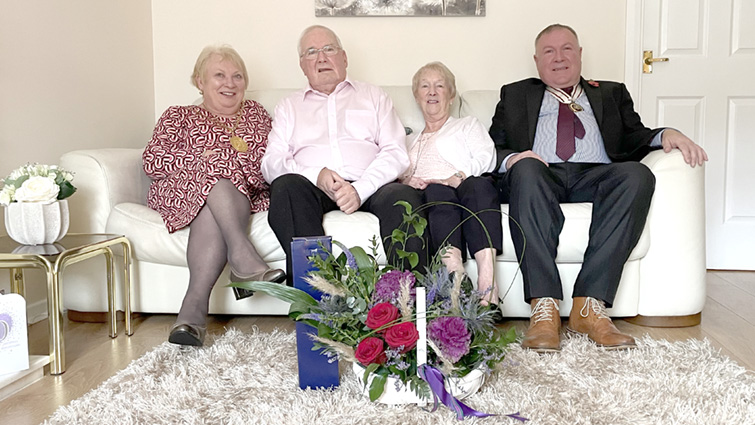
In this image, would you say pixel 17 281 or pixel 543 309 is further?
pixel 17 281

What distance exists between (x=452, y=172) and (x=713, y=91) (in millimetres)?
1735

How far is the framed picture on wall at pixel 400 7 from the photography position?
3.28m

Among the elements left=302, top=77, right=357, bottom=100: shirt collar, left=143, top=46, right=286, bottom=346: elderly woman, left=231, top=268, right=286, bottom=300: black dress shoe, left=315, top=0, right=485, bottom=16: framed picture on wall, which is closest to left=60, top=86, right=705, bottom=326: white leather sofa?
left=143, top=46, right=286, bottom=346: elderly woman

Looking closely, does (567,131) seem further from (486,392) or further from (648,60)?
(486,392)

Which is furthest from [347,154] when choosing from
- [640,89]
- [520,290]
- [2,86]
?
[640,89]

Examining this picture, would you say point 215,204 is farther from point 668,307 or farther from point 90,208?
point 668,307

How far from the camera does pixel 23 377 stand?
5.84ft

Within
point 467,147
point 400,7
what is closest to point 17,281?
point 467,147

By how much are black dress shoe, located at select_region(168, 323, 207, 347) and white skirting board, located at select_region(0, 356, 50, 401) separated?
1.14 ft

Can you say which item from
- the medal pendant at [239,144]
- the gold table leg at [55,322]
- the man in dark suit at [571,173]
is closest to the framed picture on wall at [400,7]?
the man in dark suit at [571,173]

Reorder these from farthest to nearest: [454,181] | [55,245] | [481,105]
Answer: [481,105] → [454,181] → [55,245]

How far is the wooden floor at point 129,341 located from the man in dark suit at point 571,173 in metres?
0.25

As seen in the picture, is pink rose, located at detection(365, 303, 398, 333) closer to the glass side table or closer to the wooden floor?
the wooden floor

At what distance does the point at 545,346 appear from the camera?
1952 millimetres
